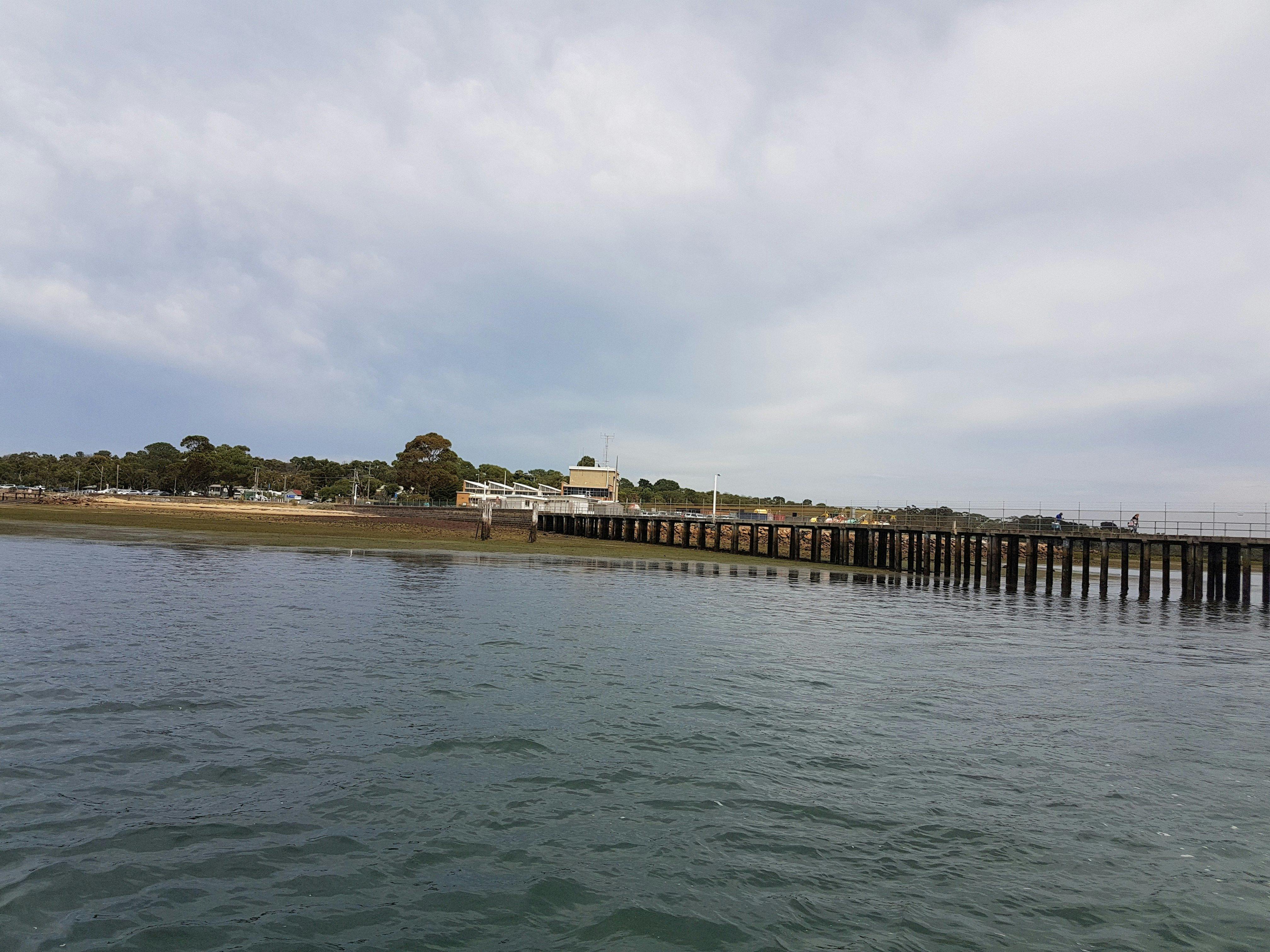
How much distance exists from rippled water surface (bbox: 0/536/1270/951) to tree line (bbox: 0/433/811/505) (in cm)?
Answer: 11270

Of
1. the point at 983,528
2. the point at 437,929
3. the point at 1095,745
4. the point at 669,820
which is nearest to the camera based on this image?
the point at 437,929

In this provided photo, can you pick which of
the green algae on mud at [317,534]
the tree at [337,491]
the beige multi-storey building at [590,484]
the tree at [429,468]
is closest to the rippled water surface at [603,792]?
the green algae on mud at [317,534]

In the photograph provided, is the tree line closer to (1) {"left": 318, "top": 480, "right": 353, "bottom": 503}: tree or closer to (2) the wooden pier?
(1) {"left": 318, "top": 480, "right": 353, "bottom": 503}: tree

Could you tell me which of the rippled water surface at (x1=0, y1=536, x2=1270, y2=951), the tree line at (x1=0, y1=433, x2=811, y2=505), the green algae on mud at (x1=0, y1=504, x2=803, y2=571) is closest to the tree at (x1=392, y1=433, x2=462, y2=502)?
the tree line at (x1=0, y1=433, x2=811, y2=505)

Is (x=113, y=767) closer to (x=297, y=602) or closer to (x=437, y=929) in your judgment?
(x=437, y=929)

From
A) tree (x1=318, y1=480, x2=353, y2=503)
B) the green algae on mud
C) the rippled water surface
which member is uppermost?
tree (x1=318, y1=480, x2=353, y2=503)

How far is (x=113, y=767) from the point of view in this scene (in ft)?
31.5

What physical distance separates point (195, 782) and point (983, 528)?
51.4 meters

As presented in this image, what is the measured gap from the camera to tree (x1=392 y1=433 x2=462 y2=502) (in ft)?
468

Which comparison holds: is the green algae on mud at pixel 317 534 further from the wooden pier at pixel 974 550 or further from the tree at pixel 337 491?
the tree at pixel 337 491

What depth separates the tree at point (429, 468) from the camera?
143 meters

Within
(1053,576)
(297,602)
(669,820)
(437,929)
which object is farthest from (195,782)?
(1053,576)

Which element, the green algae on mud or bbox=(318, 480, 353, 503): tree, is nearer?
the green algae on mud

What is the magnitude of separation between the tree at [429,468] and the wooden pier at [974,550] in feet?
193
